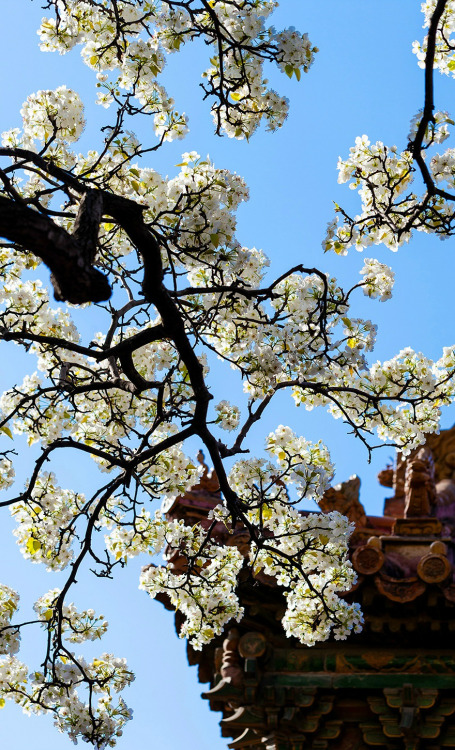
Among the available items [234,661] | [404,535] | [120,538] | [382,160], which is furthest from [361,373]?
[234,661]

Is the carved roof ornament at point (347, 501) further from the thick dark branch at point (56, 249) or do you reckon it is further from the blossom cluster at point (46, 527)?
the thick dark branch at point (56, 249)

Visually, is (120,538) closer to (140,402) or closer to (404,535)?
(140,402)

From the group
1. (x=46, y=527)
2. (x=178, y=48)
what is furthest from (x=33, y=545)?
(x=178, y=48)

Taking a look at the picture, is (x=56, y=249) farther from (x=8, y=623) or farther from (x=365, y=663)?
(x=365, y=663)

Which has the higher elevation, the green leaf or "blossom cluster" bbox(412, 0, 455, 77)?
"blossom cluster" bbox(412, 0, 455, 77)

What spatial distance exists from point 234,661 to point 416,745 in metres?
2.06

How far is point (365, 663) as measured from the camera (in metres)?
11.4

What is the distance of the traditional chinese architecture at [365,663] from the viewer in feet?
35.9

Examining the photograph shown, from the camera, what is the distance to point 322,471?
8.38m

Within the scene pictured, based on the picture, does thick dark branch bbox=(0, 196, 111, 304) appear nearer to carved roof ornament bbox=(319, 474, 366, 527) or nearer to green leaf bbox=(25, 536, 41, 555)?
green leaf bbox=(25, 536, 41, 555)

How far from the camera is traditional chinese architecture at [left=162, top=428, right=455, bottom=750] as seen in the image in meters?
10.9

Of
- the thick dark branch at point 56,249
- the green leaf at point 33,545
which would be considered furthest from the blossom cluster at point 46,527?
the thick dark branch at point 56,249

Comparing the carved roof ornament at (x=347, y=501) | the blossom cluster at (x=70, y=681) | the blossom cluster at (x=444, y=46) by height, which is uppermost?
the blossom cluster at (x=444, y=46)

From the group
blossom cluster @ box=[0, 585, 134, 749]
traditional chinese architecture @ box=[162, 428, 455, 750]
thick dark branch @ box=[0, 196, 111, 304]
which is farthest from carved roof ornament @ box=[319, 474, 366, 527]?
thick dark branch @ box=[0, 196, 111, 304]
